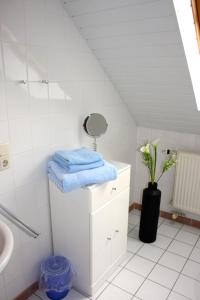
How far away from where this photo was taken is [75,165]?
1.42 meters

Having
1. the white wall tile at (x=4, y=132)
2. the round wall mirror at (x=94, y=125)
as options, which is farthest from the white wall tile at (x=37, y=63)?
the round wall mirror at (x=94, y=125)

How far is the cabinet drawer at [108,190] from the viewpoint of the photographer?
1441 mm

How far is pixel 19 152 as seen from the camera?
4.56 ft

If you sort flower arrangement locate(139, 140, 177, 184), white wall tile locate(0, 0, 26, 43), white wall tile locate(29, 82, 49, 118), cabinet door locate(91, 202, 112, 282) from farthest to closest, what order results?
flower arrangement locate(139, 140, 177, 184)
cabinet door locate(91, 202, 112, 282)
white wall tile locate(29, 82, 49, 118)
white wall tile locate(0, 0, 26, 43)

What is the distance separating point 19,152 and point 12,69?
0.44 metres

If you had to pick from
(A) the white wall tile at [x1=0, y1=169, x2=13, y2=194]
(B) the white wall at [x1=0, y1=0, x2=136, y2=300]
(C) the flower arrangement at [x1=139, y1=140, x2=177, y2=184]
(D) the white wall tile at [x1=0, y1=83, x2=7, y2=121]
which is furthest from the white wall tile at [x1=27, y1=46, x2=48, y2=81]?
(C) the flower arrangement at [x1=139, y1=140, x2=177, y2=184]

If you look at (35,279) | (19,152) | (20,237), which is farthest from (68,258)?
(19,152)

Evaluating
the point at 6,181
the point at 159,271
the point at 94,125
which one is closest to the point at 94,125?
the point at 94,125

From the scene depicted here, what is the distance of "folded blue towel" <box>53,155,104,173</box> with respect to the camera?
4.61 feet

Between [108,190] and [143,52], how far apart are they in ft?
2.88

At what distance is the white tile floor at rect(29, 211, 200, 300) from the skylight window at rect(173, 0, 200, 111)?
133 centimetres

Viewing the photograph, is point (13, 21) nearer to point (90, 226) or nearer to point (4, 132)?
point (4, 132)

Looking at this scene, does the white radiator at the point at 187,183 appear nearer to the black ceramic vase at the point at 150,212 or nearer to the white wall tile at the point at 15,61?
the black ceramic vase at the point at 150,212

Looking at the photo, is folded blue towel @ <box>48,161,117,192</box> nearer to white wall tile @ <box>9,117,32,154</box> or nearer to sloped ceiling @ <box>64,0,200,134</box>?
white wall tile @ <box>9,117,32,154</box>
